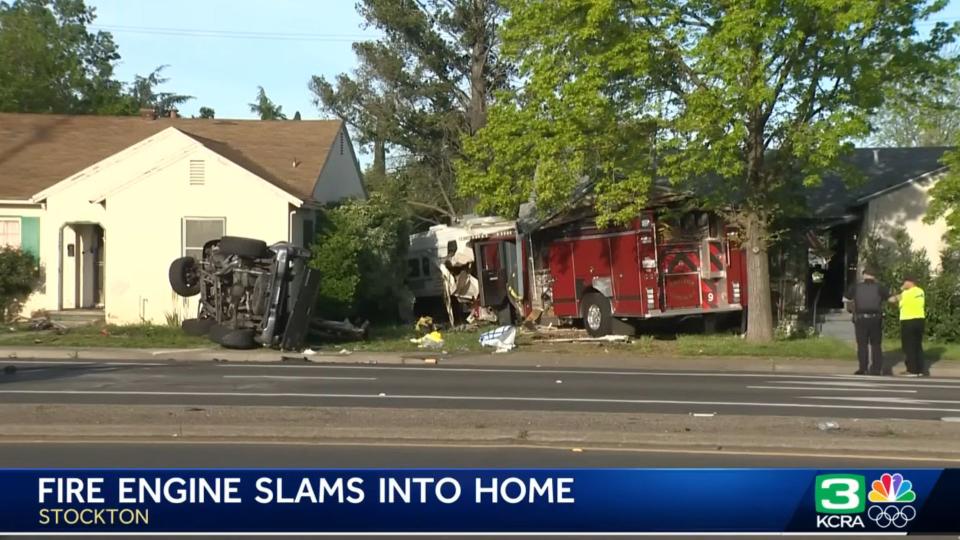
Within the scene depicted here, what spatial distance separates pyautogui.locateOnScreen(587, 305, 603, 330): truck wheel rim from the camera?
2392 cm

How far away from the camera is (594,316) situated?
2405cm

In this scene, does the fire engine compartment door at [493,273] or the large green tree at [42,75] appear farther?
the large green tree at [42,75]

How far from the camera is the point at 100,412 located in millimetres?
10789

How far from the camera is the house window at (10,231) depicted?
1019 inches

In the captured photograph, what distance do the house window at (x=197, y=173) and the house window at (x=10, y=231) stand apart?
5.04m

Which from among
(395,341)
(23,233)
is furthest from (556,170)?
(23,233)

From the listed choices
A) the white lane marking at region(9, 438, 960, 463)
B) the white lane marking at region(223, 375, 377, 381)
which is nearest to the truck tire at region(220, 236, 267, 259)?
the white lane marking at region(223, 375, 377, 381)

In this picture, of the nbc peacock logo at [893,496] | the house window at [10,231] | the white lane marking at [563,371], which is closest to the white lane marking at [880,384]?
the white lane marking at [563,371]

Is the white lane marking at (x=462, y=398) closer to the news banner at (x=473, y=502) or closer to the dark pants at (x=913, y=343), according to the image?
the dark pants at (x=913, y=343)

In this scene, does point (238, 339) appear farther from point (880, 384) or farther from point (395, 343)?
point (880, 384)

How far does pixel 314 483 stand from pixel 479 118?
40817 mm

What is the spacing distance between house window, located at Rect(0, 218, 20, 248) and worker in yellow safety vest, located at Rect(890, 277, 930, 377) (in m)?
20.1

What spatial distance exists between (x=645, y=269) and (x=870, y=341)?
5514mm

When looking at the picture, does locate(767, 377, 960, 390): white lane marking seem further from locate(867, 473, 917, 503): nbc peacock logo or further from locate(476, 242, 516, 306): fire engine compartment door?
locate(867, 473, 917, 503): nbc peacock logo
